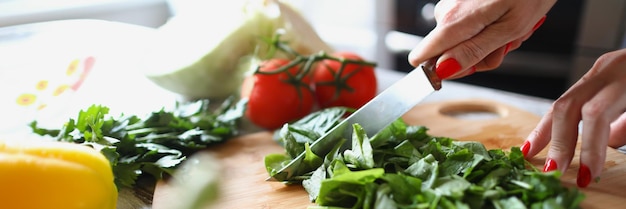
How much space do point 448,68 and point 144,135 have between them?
0.56m

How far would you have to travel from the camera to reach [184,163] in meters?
0.98

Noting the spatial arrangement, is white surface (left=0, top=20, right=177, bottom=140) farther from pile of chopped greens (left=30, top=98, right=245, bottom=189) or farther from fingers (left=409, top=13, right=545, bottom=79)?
fingers (left=409, top=13, right=545, bottom=79)

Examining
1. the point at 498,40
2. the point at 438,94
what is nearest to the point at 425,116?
the point at 438,94

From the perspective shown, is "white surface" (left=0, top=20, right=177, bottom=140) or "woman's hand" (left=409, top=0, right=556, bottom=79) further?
"white surface" (left=0, top=20, right=177, bottom=140)

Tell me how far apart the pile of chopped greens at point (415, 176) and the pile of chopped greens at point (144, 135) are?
0.18 meters

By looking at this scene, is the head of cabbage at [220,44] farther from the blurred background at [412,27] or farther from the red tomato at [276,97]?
the blurred background at [412,27]

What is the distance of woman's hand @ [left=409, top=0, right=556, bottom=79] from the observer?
0.86 meters

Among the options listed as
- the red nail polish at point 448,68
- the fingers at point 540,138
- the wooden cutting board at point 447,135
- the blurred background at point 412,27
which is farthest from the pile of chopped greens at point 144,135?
the blurred background at point 412,27

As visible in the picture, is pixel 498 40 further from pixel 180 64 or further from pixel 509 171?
pixel 180 64

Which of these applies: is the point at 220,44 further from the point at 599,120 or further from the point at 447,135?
the point at 599,120

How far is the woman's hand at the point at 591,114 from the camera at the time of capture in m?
0.79

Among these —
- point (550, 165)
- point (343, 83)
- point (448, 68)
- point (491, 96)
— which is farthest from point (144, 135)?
point (491, 96)

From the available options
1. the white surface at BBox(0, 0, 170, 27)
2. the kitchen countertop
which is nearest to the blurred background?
the white surface at BBox(0, 0, 170, 27)

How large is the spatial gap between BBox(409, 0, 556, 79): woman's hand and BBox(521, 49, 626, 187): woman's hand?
0.42 ft
